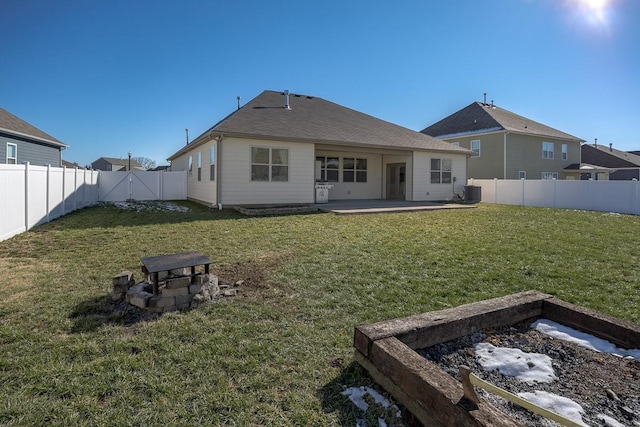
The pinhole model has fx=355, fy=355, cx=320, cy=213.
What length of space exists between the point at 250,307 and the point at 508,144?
24.2 metres

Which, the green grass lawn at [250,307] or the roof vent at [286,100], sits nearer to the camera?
the green grass lawn at [250,307]

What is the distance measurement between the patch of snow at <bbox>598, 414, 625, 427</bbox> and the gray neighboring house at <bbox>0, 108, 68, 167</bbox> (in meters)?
20.3

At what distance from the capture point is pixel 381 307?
3.82m

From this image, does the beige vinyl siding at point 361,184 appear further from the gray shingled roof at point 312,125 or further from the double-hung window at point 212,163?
the double-hung window at point 212,163

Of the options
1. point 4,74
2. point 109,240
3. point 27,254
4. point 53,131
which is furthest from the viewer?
point 53,131

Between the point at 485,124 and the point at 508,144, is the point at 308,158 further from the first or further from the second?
the point at 485,124

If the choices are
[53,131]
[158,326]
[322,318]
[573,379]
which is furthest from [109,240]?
[53,131]

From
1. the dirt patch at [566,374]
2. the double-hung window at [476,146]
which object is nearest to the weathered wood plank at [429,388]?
the dirt patch at [566,374]

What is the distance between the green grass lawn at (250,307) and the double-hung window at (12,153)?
13.0 m

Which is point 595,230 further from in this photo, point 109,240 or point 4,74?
point 4,74

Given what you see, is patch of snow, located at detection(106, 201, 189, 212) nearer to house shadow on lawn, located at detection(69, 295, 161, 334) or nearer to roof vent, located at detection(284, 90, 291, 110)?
roof vent, located at detection(284, 90, 291, 110)

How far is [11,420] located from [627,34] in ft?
55.4

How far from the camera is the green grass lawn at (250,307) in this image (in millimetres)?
2213

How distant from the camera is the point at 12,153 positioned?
18031mm
